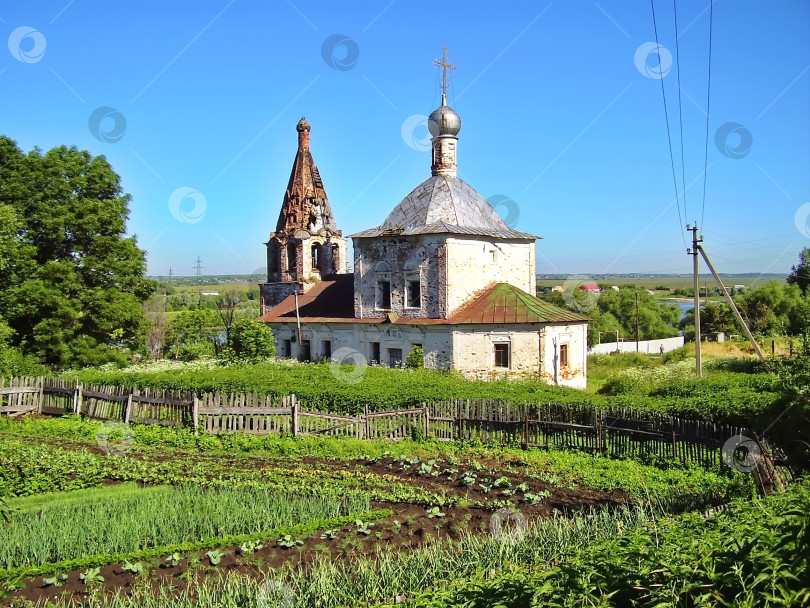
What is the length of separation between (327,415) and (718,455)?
28.4 ft

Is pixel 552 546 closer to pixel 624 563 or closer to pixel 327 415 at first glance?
pixel 624 563

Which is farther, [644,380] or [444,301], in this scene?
[444,301]

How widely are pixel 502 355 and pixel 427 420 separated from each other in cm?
1114

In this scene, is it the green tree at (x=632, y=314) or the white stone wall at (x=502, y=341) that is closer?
the white stone wall at (x=502, y=341)

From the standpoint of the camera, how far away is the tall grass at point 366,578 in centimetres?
611

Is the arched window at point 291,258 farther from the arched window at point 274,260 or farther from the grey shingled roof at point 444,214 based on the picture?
the grey shingled roof at point 444,214

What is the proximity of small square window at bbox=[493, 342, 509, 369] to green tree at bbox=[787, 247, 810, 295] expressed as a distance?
4238 cm

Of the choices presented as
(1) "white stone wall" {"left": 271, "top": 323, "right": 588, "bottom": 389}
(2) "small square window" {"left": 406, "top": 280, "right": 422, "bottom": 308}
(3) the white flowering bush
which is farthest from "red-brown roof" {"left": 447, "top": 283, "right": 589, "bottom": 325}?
(3) the white flowering bush

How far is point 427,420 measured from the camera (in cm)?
1659

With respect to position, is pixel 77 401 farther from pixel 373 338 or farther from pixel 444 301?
pixel 444 301

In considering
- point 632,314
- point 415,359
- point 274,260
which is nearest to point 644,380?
point 415,359

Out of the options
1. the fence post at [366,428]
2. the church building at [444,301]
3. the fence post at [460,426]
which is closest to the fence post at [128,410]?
the fence post at [366,428]

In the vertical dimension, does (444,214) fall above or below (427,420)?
above

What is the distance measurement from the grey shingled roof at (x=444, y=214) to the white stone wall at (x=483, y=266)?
54 centimetres
